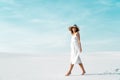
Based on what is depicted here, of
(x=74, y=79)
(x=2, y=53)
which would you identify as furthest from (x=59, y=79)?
(x=2, y=53)

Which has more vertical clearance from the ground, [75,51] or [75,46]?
[75,46]

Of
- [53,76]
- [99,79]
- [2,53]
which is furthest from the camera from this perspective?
[2,53]

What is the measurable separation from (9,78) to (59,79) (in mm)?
2056

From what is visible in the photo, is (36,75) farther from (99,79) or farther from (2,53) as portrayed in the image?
(2,53)

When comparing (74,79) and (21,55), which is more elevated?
(21,55)

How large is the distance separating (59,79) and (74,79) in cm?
65

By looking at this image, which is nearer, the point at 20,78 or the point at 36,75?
the point at 20,78

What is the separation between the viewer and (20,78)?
15305mm

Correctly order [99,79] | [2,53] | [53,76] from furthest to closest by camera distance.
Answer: [2,53], [53,76], [99,79]

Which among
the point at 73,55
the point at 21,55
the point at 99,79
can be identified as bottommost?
the point at 99,79

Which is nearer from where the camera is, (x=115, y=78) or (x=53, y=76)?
(x=115, y=78)

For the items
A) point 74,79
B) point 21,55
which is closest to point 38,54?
point 21,55

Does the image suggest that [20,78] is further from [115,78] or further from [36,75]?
[115,78]

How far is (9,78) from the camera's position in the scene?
15305 millimetres
